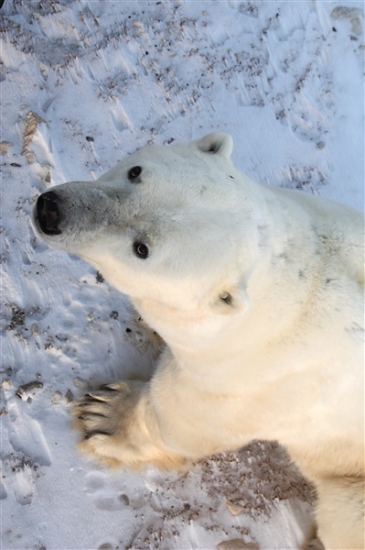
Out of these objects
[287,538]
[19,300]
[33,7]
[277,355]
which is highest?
[33,7]

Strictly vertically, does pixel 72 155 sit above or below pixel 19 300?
above

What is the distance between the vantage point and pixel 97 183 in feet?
5.95

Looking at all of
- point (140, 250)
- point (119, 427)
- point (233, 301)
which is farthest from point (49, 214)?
point (119, 427)

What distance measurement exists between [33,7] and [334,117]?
213 centimetres

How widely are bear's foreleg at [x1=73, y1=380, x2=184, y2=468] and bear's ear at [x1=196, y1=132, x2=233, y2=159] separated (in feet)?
4.44

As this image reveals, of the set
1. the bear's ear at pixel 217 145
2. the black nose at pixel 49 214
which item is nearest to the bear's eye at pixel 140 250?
the black nose at pixel 49 214

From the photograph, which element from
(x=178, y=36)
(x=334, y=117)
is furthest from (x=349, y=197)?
(x=178, y=36)

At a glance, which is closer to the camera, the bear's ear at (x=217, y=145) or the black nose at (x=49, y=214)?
the black nose at (x=49, y=214)

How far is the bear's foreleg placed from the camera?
2674 millimetres

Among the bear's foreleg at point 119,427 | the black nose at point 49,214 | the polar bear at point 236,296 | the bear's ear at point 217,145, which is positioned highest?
the bear's ear at point 217,145

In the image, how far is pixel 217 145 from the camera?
6.66 ft

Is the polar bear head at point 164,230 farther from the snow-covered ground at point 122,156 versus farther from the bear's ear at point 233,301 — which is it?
the snow-covered ground at point 122,156

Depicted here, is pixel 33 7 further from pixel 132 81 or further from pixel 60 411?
pixel 60 411

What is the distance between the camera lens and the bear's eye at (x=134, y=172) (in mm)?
1794
